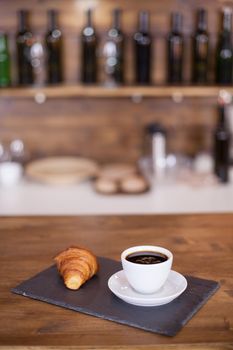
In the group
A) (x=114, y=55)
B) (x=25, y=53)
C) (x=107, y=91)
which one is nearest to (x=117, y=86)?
(x=107, y=91)

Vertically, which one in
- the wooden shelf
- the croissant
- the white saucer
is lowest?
the white saucer

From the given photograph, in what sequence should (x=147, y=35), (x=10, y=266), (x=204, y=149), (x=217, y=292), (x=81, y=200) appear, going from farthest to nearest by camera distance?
(x=204, y=149)
(x=147, y=35)
(x=81, y=200)
(x=10, y=266)
(x=217, y=292)

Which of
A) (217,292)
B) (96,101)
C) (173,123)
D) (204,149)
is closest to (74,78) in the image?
(96,101)

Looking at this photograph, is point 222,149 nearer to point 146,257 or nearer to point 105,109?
point 105,109

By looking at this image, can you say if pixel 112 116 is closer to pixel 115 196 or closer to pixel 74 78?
pixel 74 78

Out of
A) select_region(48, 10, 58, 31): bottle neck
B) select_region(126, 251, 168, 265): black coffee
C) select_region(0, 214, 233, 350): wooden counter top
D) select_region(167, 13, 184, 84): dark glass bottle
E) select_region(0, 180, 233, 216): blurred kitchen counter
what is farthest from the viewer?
select_region(167, 13, 184, 84): dark glass bottle

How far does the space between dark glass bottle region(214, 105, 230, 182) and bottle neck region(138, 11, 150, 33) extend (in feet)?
1.54

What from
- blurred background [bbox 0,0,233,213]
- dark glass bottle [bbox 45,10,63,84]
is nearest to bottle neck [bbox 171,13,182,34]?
blurred background [bbox 0,0,233,213]

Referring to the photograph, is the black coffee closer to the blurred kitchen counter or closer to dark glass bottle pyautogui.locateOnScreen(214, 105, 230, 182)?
the blurred kitchen counter

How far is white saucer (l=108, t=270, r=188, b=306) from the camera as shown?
962 mm

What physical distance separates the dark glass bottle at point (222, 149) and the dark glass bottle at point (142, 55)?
369 mm

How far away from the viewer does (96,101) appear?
2529 mm

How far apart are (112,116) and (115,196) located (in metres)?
0.56

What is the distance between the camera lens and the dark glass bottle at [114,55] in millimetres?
2422
